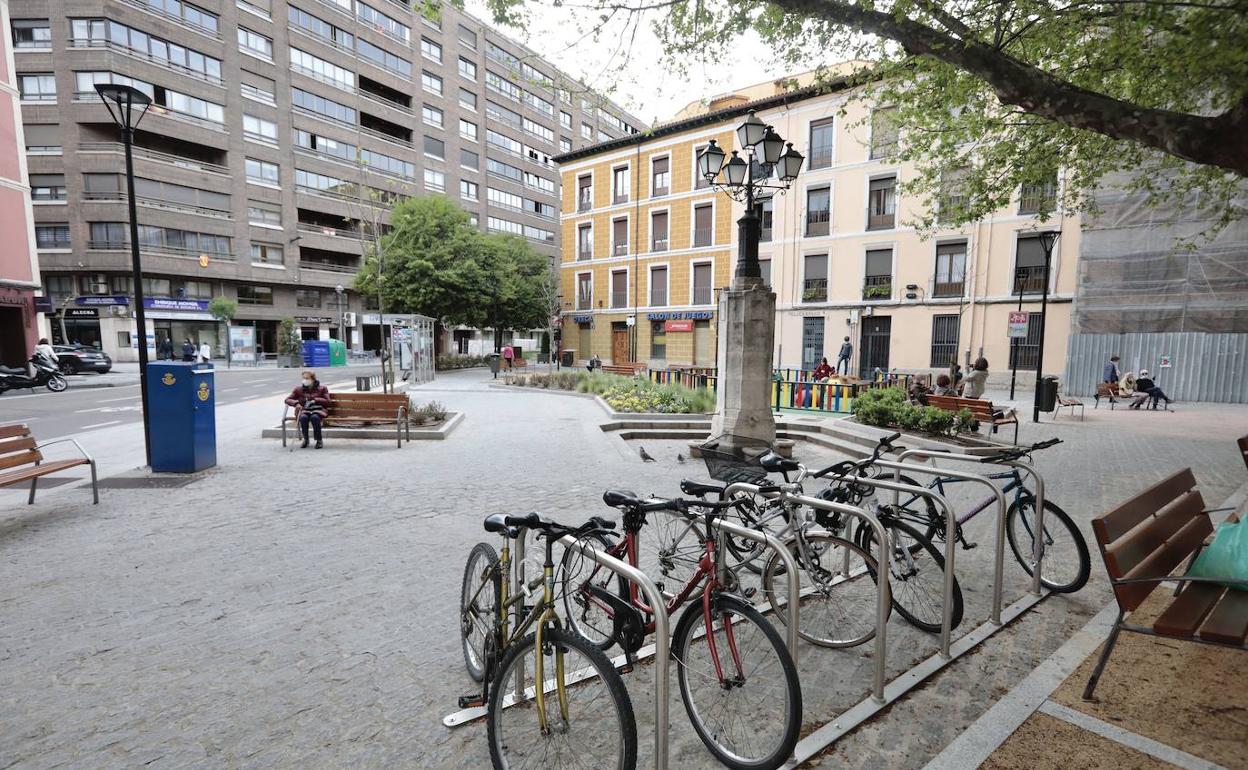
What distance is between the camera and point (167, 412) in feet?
23.7

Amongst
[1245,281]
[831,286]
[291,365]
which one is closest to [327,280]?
[291,365]

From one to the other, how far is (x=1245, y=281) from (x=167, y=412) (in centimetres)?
2745

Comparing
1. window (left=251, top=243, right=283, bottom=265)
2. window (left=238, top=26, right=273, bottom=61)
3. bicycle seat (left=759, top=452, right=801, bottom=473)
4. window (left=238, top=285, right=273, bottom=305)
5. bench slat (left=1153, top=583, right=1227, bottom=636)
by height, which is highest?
window (left=238, top=26, right=273, bottom=61)

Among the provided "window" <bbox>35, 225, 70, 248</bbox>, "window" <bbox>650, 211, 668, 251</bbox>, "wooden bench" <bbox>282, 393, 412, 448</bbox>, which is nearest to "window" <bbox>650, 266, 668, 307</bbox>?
"window" <bbox>650, 211, 668, 251</bbox>

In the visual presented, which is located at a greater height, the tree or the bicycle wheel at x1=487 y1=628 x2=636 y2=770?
the tree

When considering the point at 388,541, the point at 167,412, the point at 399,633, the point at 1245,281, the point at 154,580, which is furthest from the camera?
the point at 1245,281

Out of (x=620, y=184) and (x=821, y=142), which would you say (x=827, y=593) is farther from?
(x=620, y=184)

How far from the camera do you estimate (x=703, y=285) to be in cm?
3170

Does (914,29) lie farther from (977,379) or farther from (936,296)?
(936,296)

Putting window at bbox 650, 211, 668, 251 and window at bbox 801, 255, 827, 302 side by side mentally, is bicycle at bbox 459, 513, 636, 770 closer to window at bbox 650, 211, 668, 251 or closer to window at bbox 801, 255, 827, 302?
window at bbox 801, 255, 827, 302

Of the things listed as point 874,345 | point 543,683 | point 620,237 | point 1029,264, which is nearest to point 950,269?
point 1029,264

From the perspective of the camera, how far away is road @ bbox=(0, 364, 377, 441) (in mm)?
12047

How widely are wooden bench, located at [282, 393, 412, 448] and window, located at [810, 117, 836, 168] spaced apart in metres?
24.9

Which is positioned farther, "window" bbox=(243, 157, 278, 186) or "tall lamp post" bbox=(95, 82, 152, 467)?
"window" bbox=(243, 157, 278, 186)
